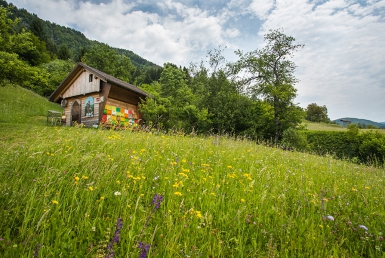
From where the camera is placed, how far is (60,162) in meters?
3.23

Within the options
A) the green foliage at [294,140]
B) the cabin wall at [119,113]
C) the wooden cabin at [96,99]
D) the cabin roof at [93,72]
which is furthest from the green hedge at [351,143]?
the cabin roof at [93,72]

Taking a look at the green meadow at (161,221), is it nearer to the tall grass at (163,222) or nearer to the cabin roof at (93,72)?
the tall grass at (163,222)

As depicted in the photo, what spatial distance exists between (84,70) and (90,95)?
2809mm

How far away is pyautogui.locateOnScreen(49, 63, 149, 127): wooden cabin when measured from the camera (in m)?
16.7

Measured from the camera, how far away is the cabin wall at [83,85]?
681 inches

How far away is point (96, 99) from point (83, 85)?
2.70 meters

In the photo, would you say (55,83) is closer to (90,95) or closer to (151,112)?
(90,95)

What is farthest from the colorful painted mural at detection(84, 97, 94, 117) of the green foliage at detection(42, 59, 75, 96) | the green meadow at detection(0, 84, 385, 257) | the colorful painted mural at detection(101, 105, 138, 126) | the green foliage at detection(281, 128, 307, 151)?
the green foliage at detection(42, 59, 75, 96)

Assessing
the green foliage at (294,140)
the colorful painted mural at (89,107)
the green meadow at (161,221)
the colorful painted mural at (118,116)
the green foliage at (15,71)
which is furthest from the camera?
the green foliage at (294,140)

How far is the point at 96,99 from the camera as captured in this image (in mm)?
17266

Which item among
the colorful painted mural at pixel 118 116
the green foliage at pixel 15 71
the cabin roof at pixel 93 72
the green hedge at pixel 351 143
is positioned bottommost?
the green hedge at pixel 351 143

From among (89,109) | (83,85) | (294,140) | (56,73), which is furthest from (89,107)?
(56,73)

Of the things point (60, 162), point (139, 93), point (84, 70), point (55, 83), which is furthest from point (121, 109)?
point (55, 83)

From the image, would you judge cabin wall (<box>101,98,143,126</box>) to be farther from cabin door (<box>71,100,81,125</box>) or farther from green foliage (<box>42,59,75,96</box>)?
green foliage (<box>42,59,75,96</box>)
